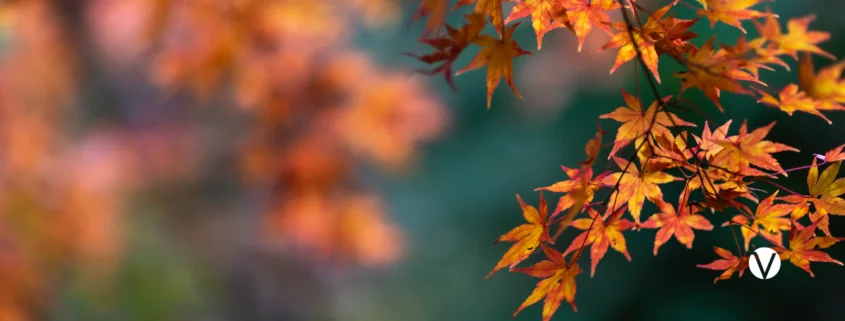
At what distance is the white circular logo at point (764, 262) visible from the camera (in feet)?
2.00

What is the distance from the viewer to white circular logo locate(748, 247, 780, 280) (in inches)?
24.0

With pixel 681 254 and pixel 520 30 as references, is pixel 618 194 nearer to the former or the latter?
pixel 681 254

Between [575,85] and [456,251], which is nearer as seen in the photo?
[575,85]

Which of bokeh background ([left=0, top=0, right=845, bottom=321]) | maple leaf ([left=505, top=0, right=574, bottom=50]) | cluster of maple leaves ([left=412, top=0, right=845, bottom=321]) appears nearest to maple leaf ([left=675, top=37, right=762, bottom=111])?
cluster of maple leaves ([left=412, top=0, right=845, bottom=321])

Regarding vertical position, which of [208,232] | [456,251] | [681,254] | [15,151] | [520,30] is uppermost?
[15,151]

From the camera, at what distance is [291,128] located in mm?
2158

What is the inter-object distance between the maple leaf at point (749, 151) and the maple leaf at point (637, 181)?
0.05 m

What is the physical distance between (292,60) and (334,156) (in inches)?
13.9

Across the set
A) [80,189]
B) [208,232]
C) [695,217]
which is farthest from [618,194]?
[208,232]

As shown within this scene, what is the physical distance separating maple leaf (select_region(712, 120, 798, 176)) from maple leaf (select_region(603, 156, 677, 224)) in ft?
0.18

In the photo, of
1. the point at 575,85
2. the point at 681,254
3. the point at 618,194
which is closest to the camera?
the point at 618,194

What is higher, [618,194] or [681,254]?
[618,194]

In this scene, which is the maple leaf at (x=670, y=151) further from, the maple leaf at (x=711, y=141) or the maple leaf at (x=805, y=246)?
the maple leaf at (x=805, y=246)

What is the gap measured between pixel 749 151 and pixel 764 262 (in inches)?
4.6
